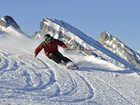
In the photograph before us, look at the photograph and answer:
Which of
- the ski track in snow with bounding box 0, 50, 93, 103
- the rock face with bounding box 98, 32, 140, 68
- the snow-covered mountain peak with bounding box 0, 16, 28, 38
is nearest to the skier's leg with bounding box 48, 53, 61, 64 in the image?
the ski track in snow with bounding box 0, 50, 93, 103

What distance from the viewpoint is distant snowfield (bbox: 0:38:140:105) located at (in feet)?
43.8

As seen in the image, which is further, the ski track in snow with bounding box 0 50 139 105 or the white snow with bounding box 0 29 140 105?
the white snow with bounding box 0 29 140 105

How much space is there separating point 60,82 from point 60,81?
20 cm

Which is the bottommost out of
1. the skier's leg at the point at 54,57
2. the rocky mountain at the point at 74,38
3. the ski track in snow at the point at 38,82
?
the ski track in snow at the point at 38,82

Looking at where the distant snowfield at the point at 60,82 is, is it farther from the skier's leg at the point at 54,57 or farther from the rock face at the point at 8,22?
the rock face at the point at 8,22

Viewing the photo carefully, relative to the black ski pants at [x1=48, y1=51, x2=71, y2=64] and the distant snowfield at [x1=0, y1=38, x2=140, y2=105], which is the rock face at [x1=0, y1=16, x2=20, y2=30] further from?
the black ski pants at [x1=48, y1=51, x2=71, y2=64]

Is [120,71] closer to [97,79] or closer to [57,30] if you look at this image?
[97,79]

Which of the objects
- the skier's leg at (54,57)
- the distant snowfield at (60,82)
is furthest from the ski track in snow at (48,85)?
A: the skier's leg at (54,57)

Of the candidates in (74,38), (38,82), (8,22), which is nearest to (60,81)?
(38,82)

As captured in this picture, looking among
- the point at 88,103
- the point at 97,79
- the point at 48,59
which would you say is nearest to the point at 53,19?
the point at 48,59

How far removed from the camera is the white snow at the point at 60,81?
1334 cm

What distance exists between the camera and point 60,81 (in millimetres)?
15961

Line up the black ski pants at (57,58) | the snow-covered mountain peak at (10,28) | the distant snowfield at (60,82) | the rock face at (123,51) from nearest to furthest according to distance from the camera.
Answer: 1. the distant snowfield at (60,82)
2. the black ski pants at (57,58)
3. the snow-covered mountain peak at (10,28)
4. the rock face at (123,51)

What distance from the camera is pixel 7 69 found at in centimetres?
1661
